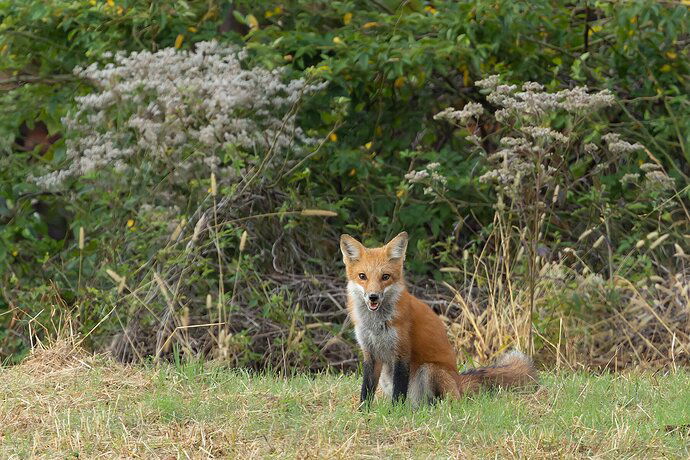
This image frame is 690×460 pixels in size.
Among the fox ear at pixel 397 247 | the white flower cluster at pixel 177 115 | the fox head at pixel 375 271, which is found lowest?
the fox head at pixel 375 271

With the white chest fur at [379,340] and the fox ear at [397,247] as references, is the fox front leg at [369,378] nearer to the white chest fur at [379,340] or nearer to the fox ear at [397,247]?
the white chest fur at [379,340]

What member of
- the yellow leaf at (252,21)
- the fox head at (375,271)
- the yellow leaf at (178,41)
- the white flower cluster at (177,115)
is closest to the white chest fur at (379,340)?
the fox head at (375,271)

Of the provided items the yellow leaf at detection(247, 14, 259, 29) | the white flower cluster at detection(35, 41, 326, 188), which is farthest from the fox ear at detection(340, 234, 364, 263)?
the yellow leaf at detection(247, 14, 259, 29)

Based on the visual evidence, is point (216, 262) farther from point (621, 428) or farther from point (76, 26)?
point (621, 428)

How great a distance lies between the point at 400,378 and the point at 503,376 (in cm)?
79

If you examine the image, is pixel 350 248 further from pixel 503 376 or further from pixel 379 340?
pixel 503 376

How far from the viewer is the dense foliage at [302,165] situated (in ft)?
27.9

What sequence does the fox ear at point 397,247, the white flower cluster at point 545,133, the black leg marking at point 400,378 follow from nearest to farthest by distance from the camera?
the black leg marking at point 400,378, the fox ear at point 397,247, the white flower cluster at point 545,133

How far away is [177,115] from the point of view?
8742 mm

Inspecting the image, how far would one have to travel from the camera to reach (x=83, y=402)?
6238mm

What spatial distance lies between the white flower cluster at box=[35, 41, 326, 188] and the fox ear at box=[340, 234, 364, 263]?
7.08 ft

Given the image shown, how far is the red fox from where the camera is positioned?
20.5ft

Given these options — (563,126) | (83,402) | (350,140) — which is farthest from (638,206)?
(83,402)

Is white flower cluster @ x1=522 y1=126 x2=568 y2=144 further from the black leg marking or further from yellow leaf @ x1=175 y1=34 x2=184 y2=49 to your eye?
yellow leaf @ x1=175 y1=34 x2=184 y2=49
